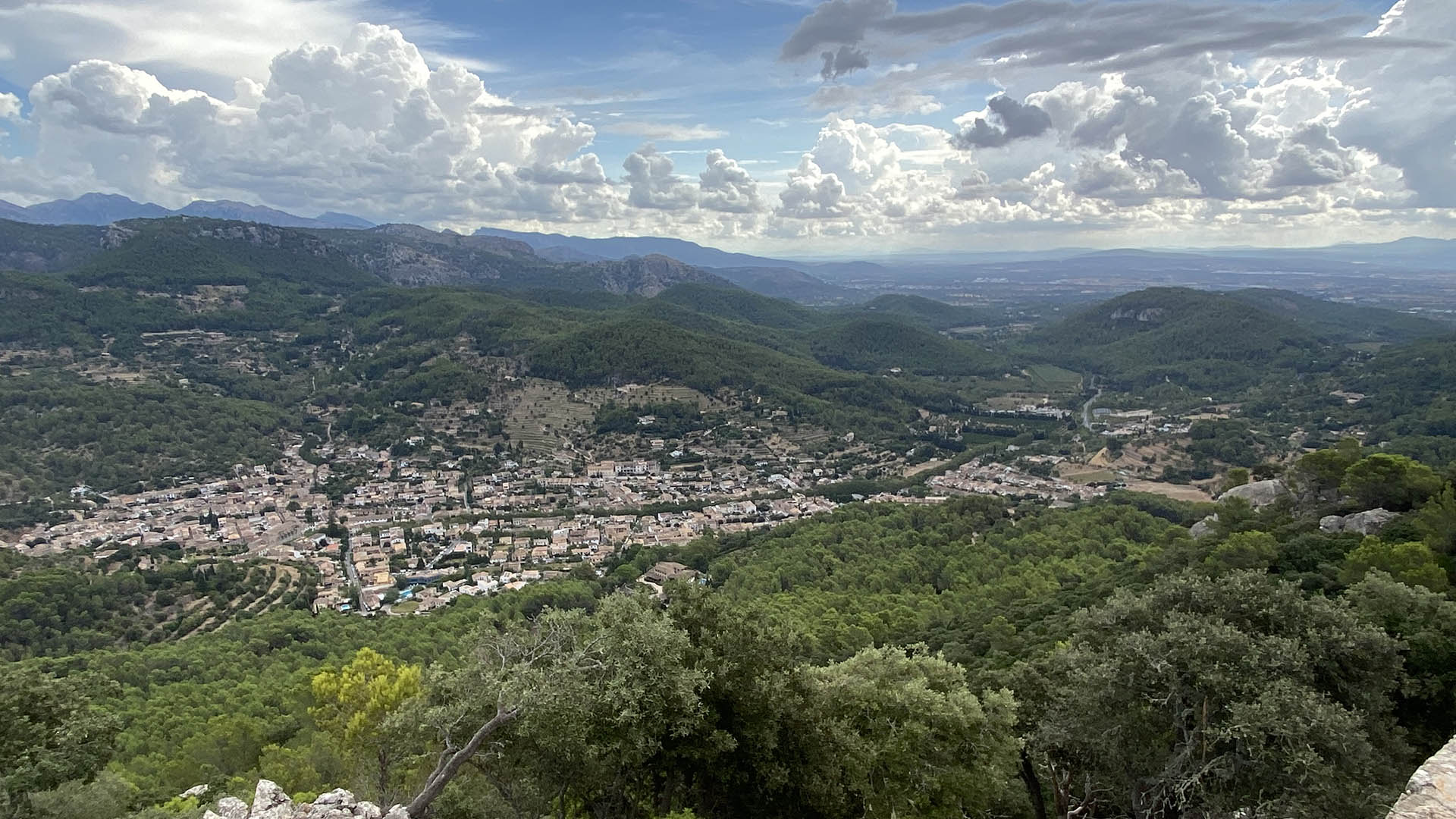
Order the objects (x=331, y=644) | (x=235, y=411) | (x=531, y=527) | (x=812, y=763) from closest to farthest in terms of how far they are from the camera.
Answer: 1. (x=812, y=763)
2. (x=331, y=644)
3. (x=531, y=527)
4. (x=235, y=411)

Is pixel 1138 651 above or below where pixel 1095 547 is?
above

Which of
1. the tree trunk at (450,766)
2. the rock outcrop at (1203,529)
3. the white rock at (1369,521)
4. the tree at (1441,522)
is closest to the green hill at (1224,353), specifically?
the rock outcrop at (1203,529)

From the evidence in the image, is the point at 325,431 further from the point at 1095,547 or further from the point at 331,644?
the point at 1095,547

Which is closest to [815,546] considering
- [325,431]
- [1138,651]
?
[1138,651]

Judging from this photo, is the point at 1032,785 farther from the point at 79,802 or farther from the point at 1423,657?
the point at 79,802

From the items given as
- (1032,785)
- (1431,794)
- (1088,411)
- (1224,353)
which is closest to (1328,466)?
(1032,785)

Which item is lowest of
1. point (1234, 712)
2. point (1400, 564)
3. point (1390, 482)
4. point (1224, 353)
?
point (1224, 353)

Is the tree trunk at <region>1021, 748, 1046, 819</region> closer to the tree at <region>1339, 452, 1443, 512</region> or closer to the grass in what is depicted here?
the tree at <region>1339, 452, 1443, 512</region>

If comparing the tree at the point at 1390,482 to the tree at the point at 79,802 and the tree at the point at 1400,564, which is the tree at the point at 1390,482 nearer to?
the tree at the point at 1400,564
